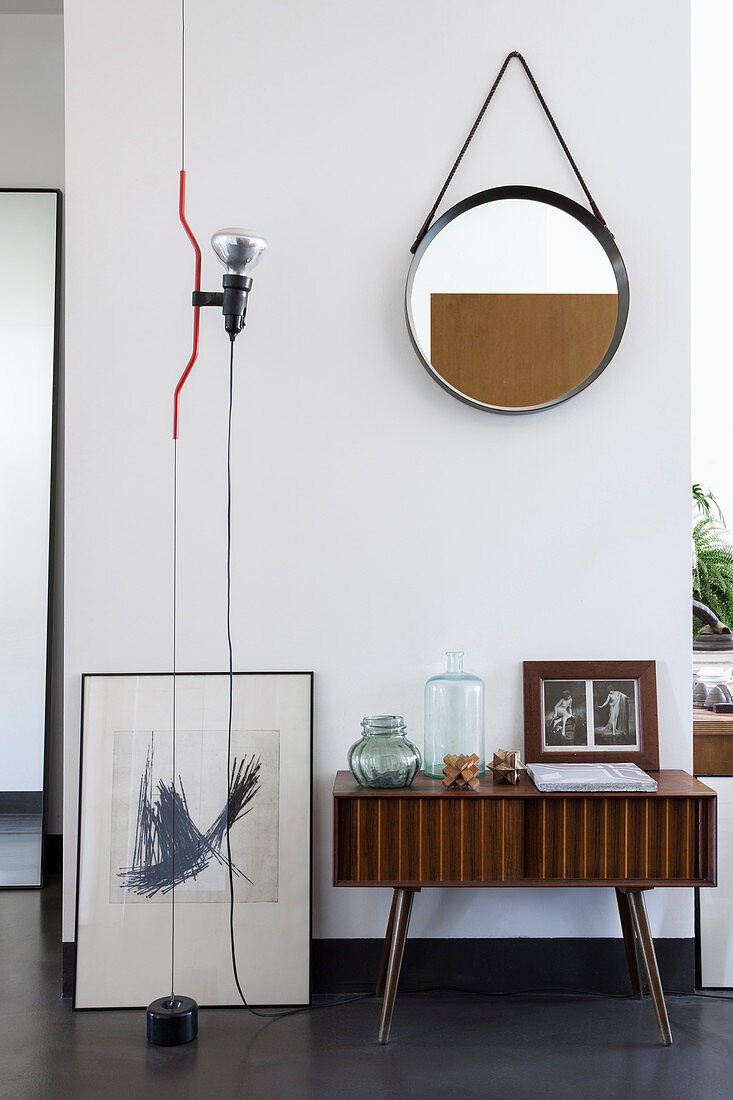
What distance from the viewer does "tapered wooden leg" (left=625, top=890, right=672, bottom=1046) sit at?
6.78 ft

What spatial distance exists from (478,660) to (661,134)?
57.0 inches

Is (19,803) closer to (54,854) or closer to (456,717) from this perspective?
(54,854)

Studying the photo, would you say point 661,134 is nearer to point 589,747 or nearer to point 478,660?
point 478,660

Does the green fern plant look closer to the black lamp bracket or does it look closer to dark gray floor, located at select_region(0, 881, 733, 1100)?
dark gray floor, located at select_region(0, 881, 733, 1100)

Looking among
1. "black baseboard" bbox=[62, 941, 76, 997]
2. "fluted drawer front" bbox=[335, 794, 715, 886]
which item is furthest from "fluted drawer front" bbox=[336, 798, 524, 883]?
"black baseboard" bbox=[62, 941, 76, 997]

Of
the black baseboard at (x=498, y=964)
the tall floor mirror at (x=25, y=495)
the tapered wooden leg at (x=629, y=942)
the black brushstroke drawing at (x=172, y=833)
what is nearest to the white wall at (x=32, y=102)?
the tall floor mirror at (x=25, y=495)

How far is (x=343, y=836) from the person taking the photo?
211 cm

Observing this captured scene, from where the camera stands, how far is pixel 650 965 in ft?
6.78

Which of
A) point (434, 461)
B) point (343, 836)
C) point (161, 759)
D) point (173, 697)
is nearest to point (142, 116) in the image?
point (434, 461)

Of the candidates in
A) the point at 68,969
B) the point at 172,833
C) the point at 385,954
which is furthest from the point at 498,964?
the point at 68,969

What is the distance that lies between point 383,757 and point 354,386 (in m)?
0.95

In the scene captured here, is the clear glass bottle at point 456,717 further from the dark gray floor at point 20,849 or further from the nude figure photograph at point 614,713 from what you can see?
the dark gray floor at point 20,849

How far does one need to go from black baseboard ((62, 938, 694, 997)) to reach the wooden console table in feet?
0.95

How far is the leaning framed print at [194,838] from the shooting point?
7.59ft
